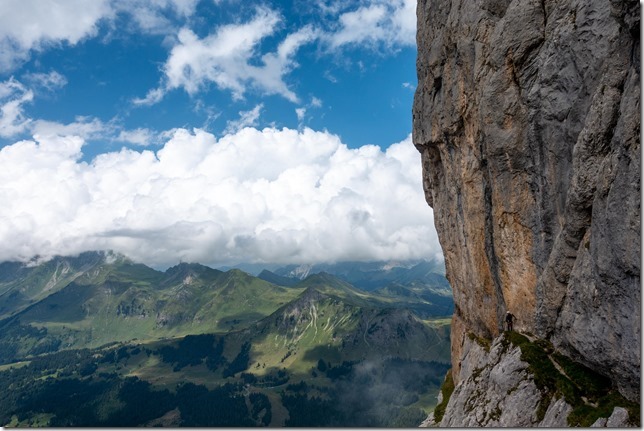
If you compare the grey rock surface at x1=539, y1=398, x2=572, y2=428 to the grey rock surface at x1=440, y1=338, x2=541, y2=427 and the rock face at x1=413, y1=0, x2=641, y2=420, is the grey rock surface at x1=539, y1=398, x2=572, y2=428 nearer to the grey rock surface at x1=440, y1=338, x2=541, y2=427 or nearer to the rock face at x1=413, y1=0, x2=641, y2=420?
the grey rock surface at x1=440, y1=338, x2=541, y2=427

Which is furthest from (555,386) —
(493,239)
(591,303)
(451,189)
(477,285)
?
(451,189)

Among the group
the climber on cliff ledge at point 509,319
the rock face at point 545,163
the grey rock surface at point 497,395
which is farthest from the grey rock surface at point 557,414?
the climber on cliff ledge at point 509,319

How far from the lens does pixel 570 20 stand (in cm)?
3609

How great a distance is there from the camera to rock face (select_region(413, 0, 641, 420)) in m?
29.2

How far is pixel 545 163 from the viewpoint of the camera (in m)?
40.3

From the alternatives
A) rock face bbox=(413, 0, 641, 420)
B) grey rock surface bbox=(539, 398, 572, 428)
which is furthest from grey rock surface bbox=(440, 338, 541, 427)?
rock face bbox=(413, 0, 641, 420)

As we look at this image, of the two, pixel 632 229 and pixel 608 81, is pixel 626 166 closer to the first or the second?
pixel 632 229

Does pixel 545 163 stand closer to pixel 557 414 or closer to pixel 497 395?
pixel 557 414

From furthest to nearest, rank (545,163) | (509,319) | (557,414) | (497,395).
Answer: (509,319), (497,395), (545,163), (557,414)

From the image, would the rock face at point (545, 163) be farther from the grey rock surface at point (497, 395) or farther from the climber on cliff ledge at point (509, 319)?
the grey rock surface at point (497, 395)

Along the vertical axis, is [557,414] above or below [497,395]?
above

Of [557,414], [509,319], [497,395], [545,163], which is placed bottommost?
[497,395]

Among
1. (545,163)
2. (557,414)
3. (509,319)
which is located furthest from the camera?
(509,319)

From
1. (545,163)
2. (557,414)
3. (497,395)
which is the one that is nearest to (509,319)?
(497,395)
